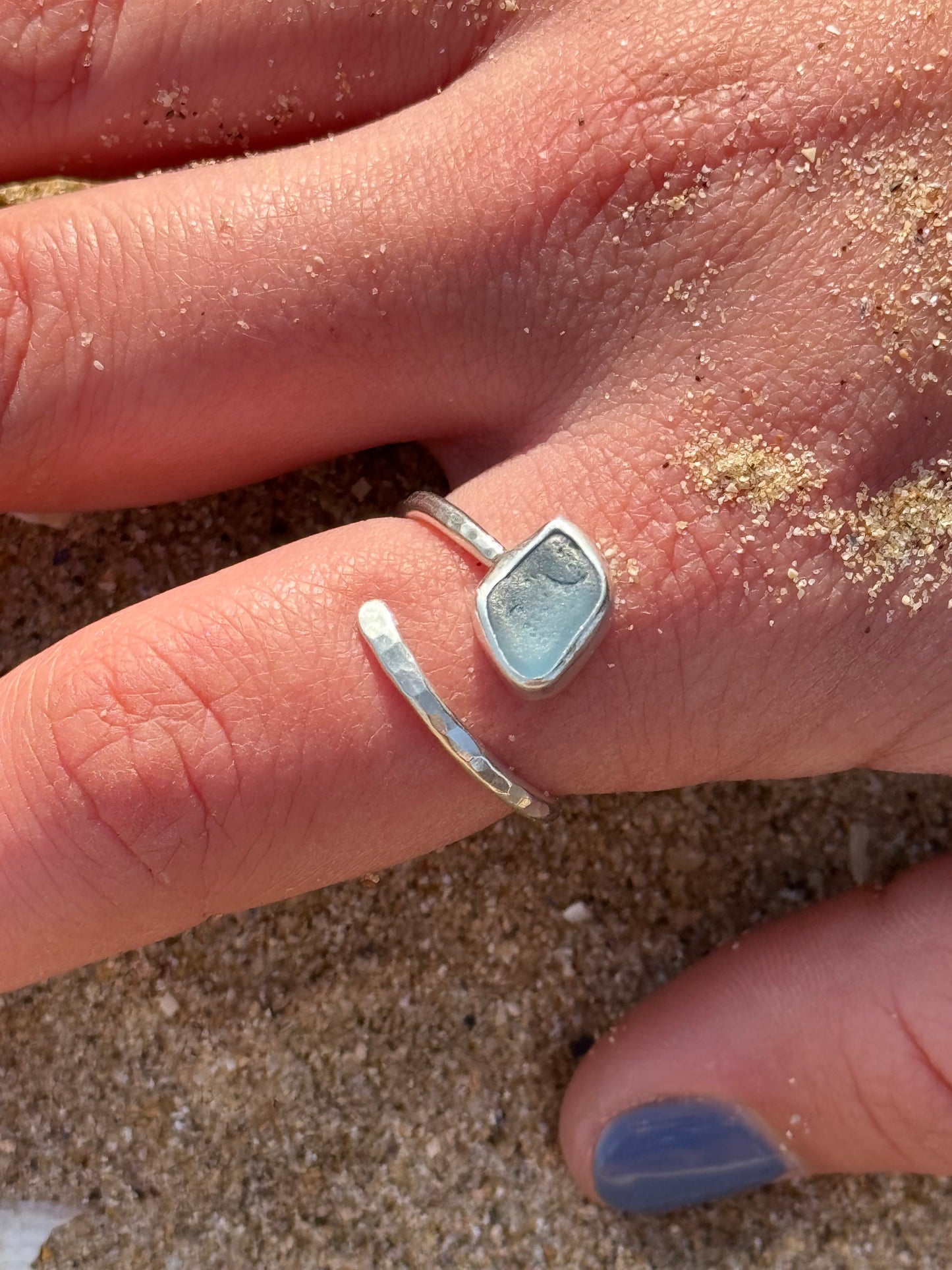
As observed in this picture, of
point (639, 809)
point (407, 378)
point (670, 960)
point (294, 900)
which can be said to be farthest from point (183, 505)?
point (670, 960)

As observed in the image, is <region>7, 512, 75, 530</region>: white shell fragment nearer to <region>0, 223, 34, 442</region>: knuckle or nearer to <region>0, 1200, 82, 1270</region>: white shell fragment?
<region>0, 223, 34, 442</region>: knuckle

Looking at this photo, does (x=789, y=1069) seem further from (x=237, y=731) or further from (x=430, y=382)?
(x=430, y=382)

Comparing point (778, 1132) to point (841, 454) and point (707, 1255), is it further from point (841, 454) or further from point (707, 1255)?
point (841, 454)

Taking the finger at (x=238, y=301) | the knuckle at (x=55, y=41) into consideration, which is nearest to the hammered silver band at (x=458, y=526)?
the finger at (x=238, y=301)

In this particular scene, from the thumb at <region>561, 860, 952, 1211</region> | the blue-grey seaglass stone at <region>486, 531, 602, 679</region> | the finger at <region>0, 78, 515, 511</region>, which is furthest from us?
the thumb at <region>561, 860, 952, 1211</region>

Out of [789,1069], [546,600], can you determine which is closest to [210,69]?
[546,600]

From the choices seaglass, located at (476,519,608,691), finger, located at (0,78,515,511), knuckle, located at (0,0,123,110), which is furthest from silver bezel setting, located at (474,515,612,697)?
knuckle, located at (0,0,123,110)

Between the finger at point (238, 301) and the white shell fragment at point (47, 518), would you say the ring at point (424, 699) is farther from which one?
the white shell fragment at point (47, 518)
